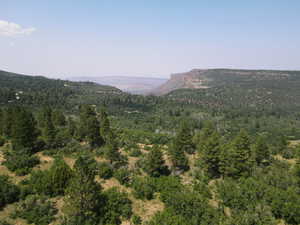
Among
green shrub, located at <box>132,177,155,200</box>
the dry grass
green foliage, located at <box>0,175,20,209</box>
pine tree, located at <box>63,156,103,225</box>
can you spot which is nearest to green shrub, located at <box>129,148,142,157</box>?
green shrub, located at <box>132,177,155,200</box>

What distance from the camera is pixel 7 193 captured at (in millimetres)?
19531

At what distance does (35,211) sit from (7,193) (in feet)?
13.2

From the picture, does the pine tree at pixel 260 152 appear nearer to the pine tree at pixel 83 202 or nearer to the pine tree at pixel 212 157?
the pine tree at pixel 212 157

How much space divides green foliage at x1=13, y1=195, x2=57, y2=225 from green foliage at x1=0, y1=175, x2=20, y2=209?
4.60 feet

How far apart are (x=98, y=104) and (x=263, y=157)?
89.0 meters

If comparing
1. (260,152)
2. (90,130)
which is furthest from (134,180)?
(260,152)

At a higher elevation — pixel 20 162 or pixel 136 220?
pixel 20 162

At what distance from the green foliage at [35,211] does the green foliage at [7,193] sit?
1.40 meters

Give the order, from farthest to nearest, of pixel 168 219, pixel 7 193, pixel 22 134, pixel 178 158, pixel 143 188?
pixel 178 158 < pixel 22 134 < pixel 143 188 < pixel 7 193 < pixel 168 219

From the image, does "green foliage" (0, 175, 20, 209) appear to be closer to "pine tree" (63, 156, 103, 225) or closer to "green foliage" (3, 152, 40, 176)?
"green foliage" (3, 152, 40, 176)

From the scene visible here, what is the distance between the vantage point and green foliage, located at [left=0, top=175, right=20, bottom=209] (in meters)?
19.3

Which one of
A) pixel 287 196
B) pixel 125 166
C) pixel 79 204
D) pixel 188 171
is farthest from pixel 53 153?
pixel 287 196

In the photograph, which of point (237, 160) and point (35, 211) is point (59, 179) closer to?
point (35, 211)

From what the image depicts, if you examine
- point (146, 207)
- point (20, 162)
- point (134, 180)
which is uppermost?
point (20, 162)
